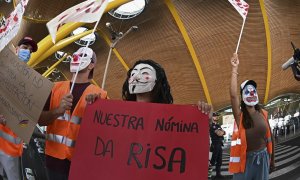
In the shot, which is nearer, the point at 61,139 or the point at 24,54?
the point at 61,139

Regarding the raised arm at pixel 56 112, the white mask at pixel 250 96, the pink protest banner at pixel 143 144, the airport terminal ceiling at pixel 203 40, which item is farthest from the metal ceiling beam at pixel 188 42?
the pink protest banner at pixel 143 144

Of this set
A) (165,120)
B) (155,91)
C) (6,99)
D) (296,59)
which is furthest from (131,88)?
(296,59)

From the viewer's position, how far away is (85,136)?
2229 mm

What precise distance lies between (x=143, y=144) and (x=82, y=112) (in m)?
0.78

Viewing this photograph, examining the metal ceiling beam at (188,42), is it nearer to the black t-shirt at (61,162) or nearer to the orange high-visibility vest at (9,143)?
the orange high-visibility vest at (9,143)

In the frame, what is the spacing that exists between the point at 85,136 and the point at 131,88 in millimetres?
473

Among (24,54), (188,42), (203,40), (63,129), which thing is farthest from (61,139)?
(188,42)

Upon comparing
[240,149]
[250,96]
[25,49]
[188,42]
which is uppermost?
[188,42]

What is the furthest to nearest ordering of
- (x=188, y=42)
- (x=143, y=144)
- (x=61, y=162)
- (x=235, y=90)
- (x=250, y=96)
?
(x=188, y=42) → (x=250, y=96) → (x=235, y=90) → (x=61, y=162) → (x=143, y=144)

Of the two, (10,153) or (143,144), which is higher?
(143,144)

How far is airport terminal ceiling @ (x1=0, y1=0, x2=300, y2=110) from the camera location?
19500 millimetres

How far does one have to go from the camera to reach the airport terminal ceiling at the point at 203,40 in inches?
768

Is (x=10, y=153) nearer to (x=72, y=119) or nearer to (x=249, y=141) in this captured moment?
(x=72, y=119)

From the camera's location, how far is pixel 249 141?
11.9 ft
